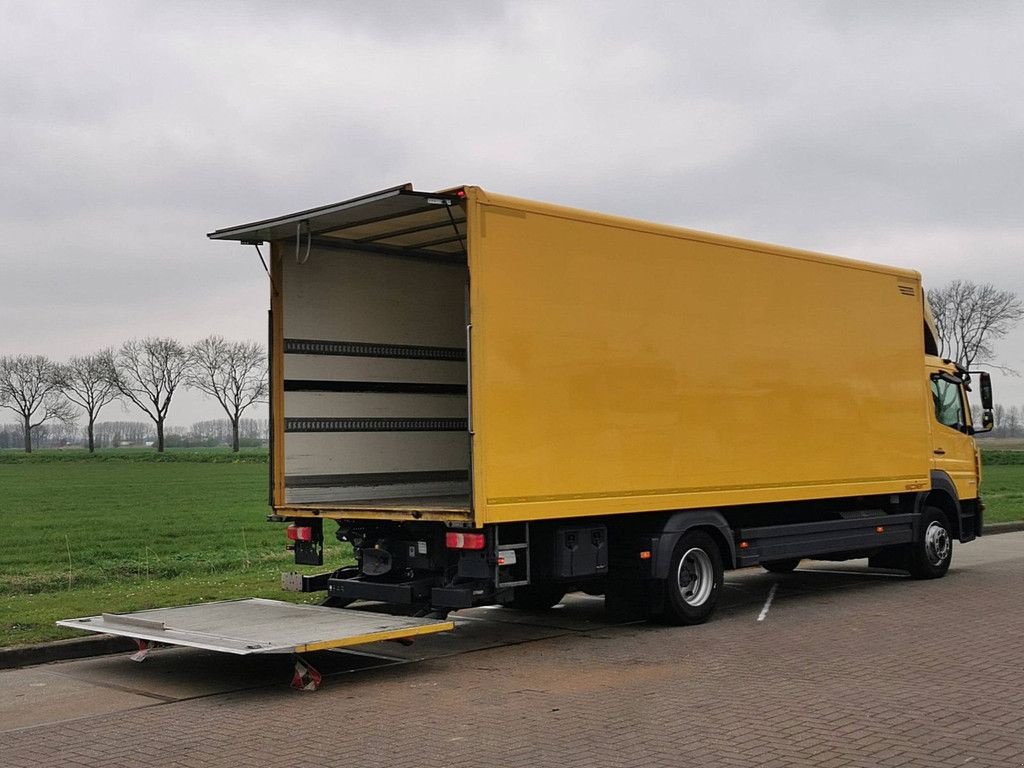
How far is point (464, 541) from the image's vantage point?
368 inches

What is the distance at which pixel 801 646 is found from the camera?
10016mm

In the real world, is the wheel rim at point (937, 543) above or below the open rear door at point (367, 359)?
below

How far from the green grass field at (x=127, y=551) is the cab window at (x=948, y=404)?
774 cm

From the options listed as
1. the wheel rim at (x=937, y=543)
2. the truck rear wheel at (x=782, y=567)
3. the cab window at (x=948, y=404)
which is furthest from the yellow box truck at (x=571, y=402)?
the truck rear wheel at (x=782, y=567)

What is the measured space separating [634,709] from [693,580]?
12.6ft

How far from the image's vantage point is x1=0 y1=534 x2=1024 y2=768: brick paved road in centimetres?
655

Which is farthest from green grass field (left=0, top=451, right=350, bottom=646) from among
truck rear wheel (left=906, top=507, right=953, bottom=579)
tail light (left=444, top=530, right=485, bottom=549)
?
truck rear wheel (left=906, top=507, right=953, bottom=579)

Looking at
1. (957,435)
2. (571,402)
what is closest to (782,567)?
(957,435)

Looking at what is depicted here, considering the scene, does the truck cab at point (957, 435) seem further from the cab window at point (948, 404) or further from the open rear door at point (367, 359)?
the open rear door at point (367, 359)

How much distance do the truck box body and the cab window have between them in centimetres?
106

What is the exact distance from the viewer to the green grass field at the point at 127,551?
12258 mm

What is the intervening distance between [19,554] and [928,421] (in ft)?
45.9

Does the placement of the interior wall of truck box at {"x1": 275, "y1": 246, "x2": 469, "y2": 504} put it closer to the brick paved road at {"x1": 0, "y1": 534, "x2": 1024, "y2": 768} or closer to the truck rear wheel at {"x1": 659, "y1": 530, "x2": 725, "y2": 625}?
the brick paved road at {"x1": 0, "y1": 534, "x2": 1024, "y2": 768}

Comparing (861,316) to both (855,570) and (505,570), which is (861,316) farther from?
(505,570)
